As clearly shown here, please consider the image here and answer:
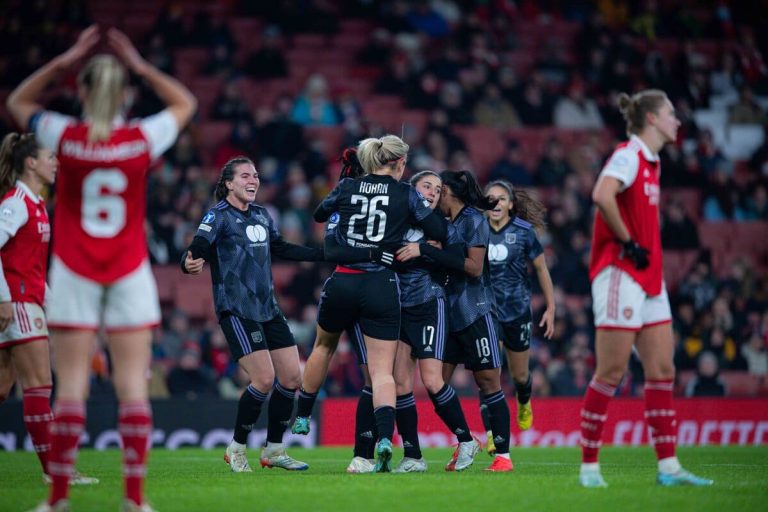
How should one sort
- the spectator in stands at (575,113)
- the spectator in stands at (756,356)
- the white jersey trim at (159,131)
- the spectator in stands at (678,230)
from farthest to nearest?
the spectator in stands at (575,113) → the spectator in stands at (678,230) → the spectator in stands at (756,356) → the white jersey trim at (159,131)

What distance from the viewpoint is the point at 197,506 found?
23.3ft

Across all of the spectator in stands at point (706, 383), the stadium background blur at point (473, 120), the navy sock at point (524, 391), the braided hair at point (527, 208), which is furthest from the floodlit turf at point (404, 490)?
the spectator in stands at point (706, 383)

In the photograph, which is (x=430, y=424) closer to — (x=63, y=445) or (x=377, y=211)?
(x=377, y=211)

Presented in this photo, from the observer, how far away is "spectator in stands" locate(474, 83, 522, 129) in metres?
23.3

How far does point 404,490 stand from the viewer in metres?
7.85

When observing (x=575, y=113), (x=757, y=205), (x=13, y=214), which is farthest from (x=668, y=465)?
(x=575, y=113)

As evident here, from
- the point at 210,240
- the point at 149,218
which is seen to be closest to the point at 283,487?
the point at 210,240

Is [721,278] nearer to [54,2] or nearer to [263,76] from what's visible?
[263,76]

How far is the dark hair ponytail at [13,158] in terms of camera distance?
874 cm

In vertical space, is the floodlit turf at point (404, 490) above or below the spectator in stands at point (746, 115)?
below

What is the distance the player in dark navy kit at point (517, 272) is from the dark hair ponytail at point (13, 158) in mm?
5144

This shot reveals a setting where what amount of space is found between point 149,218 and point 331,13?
24.4ft

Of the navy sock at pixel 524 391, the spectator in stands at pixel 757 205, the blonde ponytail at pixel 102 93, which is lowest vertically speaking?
the navy sock at pixel 524 391

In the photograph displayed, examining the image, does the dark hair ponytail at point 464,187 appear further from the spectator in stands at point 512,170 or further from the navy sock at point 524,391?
the spectator in stands at point 512,170
